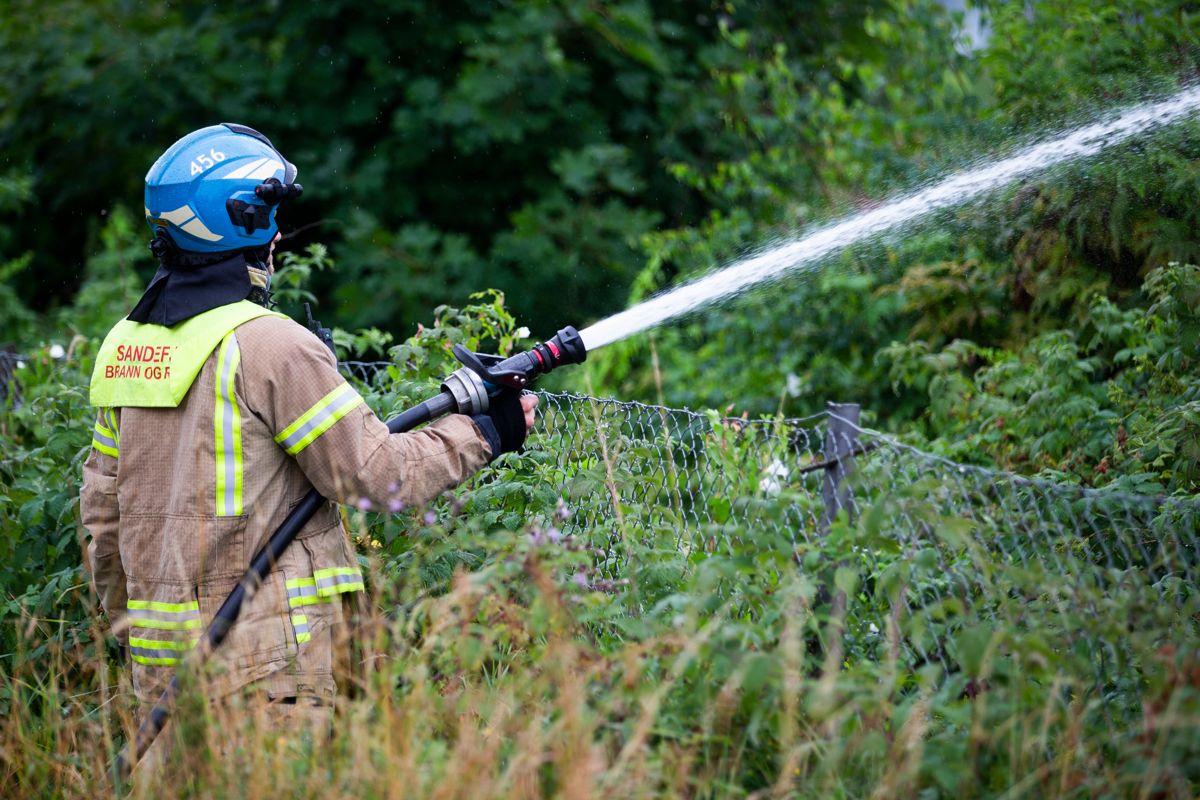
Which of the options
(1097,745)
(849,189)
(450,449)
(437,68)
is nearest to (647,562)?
Result: (450,449)

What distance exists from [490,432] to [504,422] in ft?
0.19

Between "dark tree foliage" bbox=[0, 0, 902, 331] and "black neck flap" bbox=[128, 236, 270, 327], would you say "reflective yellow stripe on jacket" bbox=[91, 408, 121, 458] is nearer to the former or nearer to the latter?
"black neck flap" bbox=[128, 236, 270, 327]

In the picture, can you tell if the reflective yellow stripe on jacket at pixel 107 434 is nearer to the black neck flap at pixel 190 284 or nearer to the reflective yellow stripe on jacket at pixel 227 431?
the black neck flap at pixel 190 284

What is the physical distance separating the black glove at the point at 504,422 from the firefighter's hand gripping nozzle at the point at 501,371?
21mm

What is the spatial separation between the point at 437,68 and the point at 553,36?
100 centimetres

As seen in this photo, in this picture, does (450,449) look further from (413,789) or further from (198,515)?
(413,789)

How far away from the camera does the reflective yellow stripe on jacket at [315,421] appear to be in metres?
2.71

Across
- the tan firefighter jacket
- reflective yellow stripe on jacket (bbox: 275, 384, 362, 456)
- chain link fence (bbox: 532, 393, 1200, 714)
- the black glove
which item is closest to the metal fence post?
chain link fence (bbox: 532, 393, 1200, 714)

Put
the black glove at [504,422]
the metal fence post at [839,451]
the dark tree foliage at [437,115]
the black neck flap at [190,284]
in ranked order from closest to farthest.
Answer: the black neck flap at [190,284] → the black glove at [504,422] → the metal fence post at [839,451] → the dark tree foliage at [437,115]

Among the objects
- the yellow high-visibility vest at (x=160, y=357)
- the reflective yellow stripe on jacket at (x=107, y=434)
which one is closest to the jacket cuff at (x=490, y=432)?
the yellow high-visibility vest at (x=160, y=357)

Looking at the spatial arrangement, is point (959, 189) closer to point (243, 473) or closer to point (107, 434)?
point (243, 473)

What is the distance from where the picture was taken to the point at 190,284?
2.87m

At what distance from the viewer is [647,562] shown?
2.88 metres

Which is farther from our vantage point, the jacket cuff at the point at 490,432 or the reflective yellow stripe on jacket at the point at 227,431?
the jacket cuff at the point at 490,432
